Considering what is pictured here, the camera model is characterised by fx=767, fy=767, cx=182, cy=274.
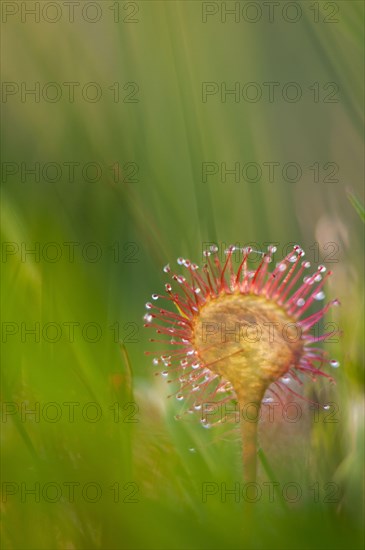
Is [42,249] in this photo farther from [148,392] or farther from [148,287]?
[148,287]

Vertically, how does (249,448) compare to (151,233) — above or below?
below

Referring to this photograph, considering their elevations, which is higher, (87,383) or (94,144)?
(94,144)

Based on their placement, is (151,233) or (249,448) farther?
(151,233)

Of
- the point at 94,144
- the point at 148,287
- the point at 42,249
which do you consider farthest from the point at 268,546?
the point at 94,144

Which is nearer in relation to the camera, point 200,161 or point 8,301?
point 8,301

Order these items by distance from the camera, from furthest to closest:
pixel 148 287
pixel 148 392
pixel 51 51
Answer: pixel 51 51, pixel 148 287, pixel 148 392

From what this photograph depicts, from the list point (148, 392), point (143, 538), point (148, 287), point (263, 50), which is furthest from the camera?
point (263, 50)

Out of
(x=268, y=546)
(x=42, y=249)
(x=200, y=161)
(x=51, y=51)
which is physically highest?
(x=51, y=51)
